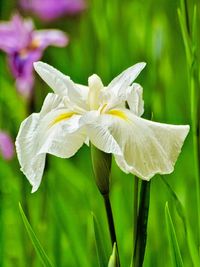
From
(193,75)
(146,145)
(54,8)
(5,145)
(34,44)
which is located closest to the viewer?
(146,145)

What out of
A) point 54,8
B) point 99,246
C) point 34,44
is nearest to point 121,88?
point 99,246

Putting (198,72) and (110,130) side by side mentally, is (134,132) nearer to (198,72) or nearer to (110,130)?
(110,130)

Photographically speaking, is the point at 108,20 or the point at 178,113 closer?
the point at 108,20

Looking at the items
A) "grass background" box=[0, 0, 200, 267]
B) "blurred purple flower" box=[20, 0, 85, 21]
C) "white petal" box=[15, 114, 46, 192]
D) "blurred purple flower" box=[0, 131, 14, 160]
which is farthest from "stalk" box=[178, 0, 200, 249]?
"blurred purple flower" box=[20, 0, 85, 21]

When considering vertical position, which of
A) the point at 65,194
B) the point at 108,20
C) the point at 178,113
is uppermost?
the point at 108,20

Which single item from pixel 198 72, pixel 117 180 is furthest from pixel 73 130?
pixel 117 180

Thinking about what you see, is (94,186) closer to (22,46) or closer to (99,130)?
(22,46)
